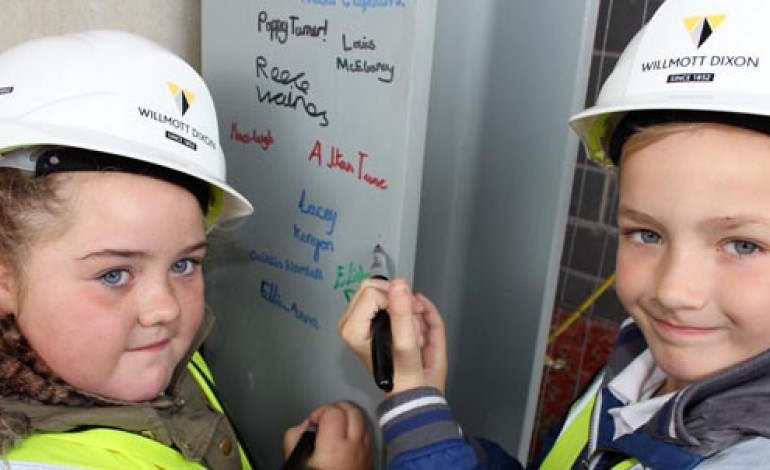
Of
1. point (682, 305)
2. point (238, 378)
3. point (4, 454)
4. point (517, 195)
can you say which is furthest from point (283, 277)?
point (682, 305)

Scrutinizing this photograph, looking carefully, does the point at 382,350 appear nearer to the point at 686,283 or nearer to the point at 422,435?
the point at 422,435

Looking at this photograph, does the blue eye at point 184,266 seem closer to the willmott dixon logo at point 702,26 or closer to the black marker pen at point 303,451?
the black marker pen at point 303,451

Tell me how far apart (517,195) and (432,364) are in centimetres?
32

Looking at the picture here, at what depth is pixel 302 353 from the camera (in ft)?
3.68

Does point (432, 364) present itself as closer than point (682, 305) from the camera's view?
No

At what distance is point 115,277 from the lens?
78 cm

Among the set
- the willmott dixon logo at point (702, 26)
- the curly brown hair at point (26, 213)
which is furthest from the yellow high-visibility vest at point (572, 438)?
the curly brown hair at point (26, 213)

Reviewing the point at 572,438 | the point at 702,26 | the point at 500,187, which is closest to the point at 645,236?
the point at 702,26

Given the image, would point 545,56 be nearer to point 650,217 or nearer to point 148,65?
point 650,217

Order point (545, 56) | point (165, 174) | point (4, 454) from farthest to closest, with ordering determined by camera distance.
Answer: point (545, 56) < point (165, 174) < point (4, 454)

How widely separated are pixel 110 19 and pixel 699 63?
925 mm

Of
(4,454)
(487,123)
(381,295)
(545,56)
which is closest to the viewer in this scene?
(4,454)

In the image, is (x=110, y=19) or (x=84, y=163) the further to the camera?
(x=110, y=19)

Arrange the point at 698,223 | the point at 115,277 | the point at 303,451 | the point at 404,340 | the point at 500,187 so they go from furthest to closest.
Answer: the point at 500,187 < the point at 303,451 < the point at 404,340 < the point at 115,277 < the point at 698,223
